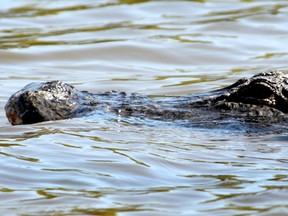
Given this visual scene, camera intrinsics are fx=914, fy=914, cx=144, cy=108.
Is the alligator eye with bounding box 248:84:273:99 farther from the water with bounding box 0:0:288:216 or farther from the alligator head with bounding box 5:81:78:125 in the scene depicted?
the alligator head with bounding box 5:81:78:125

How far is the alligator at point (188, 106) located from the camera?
20.7 feet

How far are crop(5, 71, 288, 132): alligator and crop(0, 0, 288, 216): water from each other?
0.35 feet

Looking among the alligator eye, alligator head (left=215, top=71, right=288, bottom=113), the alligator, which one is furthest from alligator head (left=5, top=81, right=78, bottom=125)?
the alligator eye

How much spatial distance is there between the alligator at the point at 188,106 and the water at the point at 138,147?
0.35 ft

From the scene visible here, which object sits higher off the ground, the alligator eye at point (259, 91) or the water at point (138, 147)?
the alligator eye at point (259, 91)

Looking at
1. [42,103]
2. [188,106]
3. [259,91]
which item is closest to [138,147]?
[188,106]

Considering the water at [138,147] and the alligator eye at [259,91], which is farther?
the alligator eye at [259,91]

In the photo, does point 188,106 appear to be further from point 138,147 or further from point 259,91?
point 138,147

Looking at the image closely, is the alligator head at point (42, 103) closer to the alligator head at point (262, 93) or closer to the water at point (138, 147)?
the water at point (138, 147)

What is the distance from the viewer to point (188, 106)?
21.3ft

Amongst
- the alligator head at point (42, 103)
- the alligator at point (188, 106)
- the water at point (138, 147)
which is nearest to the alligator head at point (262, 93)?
the alligator at point (188, 106)

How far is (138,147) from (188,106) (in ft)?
2.31

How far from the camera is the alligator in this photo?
6320 mm

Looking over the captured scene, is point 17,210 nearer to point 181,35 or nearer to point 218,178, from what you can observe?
point 218,178
